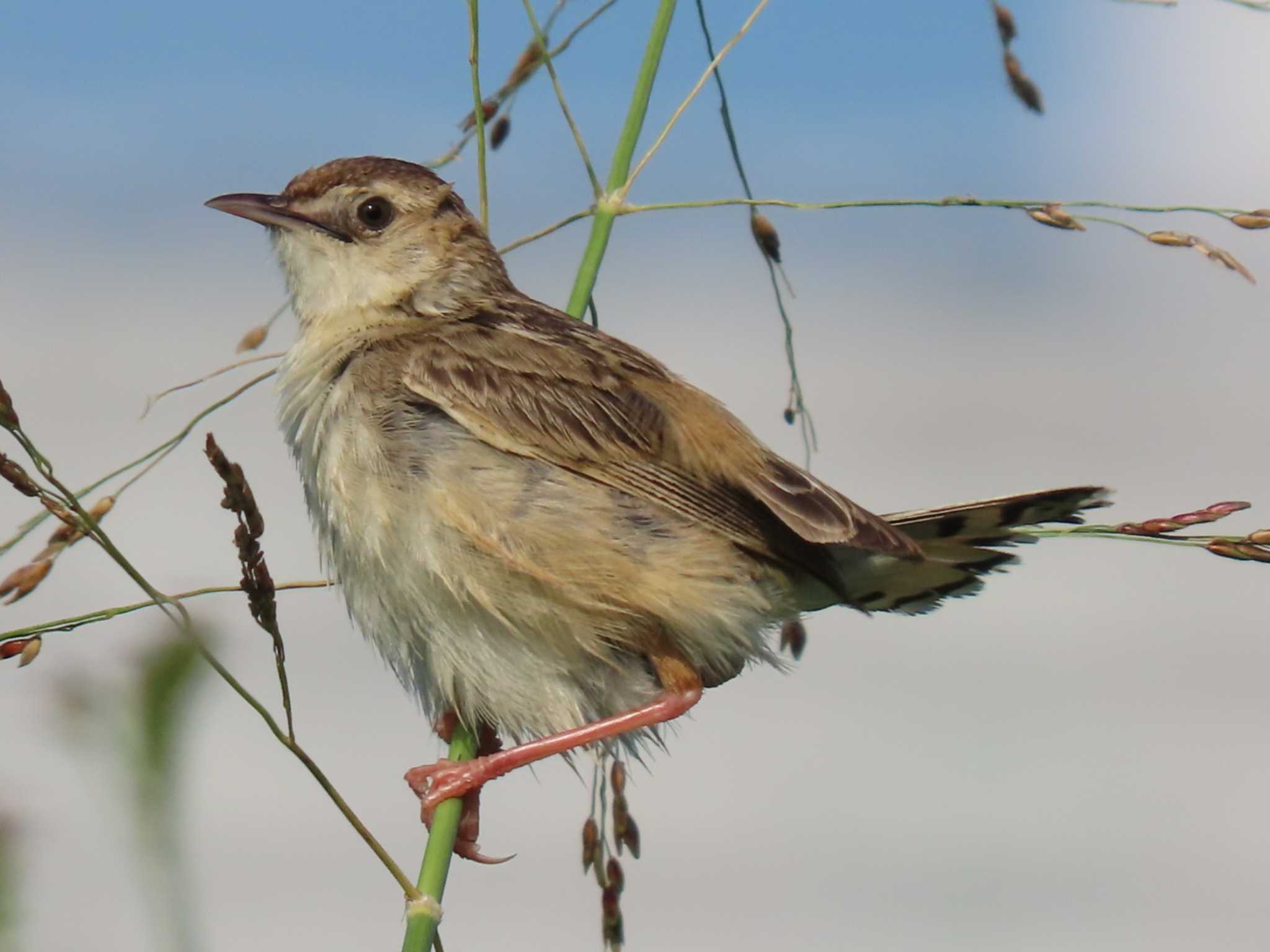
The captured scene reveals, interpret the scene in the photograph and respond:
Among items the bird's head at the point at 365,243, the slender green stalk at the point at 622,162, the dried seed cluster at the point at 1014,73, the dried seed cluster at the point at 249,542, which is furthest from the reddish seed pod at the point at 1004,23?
the dried seed cluster at the point at 249,542

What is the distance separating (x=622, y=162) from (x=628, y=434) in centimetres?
66

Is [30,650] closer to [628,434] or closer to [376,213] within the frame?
[628,434]

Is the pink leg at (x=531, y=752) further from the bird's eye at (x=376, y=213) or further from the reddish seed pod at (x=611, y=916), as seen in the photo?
the bird's eye at (x=376, y=213)

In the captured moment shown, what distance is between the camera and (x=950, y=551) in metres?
3.67

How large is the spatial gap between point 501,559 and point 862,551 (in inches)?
37.3

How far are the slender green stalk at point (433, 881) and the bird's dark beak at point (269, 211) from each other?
1.77 metres

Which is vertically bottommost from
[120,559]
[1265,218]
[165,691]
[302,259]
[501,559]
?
[165,691]

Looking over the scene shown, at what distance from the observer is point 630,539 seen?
3346 mm

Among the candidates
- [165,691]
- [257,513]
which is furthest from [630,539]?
[165,691]

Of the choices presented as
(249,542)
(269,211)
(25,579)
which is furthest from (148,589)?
(269,211)

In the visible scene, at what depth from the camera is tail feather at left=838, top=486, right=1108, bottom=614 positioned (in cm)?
336

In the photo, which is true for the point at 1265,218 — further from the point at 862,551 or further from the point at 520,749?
the point at 520,749

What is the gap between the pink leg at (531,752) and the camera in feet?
10.5

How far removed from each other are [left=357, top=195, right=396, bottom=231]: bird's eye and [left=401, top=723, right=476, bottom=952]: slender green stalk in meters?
1.80
